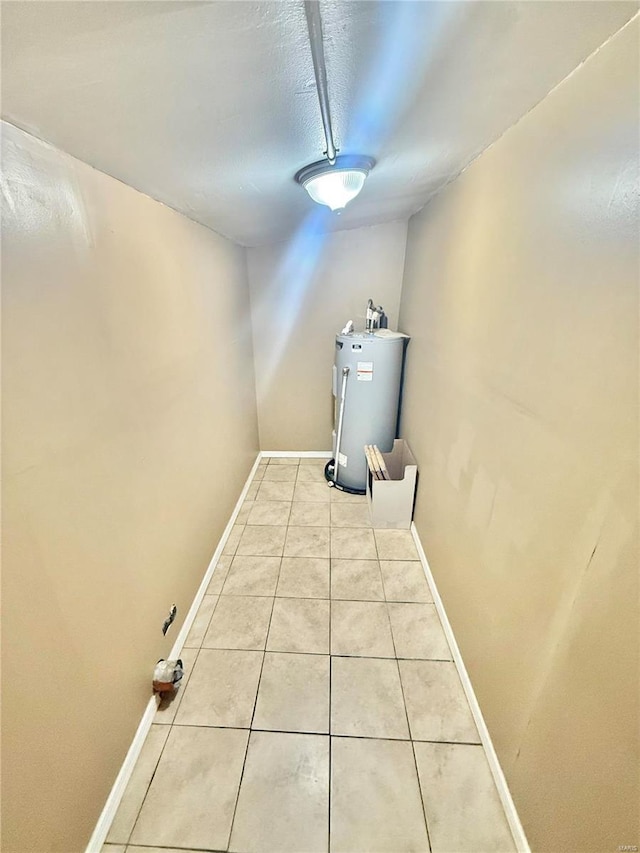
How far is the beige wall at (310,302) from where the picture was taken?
9.27 ft

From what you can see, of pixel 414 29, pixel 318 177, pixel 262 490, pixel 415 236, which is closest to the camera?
pixel 414 29

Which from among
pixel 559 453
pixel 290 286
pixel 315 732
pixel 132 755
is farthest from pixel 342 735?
pixel 290 286

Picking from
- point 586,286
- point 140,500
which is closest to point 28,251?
point 140,500

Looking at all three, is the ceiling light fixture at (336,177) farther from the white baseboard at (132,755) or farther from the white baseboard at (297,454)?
the white baseboard at (297,454)

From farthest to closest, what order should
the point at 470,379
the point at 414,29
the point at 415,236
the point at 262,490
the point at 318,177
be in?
the point at 262,490
the point at 415,236
the point at 470,379
the point at 318,177
the point at 414,29

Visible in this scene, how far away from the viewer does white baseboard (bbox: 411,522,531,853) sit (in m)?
1.08

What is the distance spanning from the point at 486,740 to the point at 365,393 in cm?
198

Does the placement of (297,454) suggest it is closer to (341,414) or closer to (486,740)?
(341,414)

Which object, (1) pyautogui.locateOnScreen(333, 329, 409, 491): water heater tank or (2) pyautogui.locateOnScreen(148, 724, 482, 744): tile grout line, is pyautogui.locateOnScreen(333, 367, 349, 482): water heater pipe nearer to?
(1) pyautogui.locateOnScreen(333, 329, 409, 491): water heater tank

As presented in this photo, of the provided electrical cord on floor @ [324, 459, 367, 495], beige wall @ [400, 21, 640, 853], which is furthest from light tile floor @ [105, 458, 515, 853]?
electrical cord on floor @ [324, 459, 367, 495]

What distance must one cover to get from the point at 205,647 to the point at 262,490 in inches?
56.6

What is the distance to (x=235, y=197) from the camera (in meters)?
1.51

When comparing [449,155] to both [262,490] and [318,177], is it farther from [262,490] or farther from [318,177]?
[262,490]

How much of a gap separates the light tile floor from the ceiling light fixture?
1984mm
